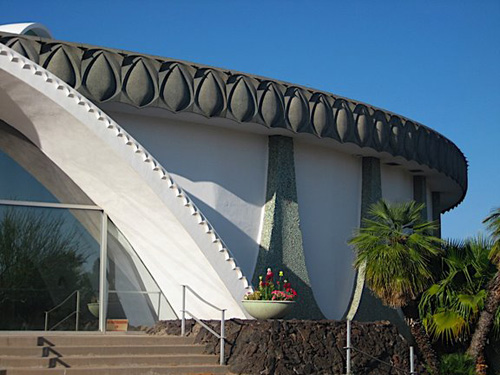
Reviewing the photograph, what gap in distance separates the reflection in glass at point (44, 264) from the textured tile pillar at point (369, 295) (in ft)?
26.2

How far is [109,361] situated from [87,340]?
0.90 metres

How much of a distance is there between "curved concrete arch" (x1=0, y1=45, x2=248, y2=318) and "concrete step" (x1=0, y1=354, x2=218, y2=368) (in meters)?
2.50

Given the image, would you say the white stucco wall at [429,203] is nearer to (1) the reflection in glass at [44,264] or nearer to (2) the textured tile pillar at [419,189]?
(2) the textured tile pillar at [419,189]

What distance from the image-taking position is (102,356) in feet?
49.8

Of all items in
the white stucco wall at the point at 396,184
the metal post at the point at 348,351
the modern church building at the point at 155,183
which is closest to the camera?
the metal post at the point at 348,351

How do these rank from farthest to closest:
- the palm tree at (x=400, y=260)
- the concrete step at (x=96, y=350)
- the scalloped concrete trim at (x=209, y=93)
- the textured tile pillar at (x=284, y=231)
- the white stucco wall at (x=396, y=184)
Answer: the white stucco wall at (x=396, y=184)
the textured tile pillar at (x=284, y=231)
the palm tree at (x=400, y=260)
the scalloped concrete trim at (x=209, y=93)
the concrete step at (x=96, y=350)

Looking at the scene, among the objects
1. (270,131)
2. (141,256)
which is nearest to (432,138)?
(270,131)

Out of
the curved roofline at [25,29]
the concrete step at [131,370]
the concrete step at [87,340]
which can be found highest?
the curved roofline at [25,29]

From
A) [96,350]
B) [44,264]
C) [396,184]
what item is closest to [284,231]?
[44,264]

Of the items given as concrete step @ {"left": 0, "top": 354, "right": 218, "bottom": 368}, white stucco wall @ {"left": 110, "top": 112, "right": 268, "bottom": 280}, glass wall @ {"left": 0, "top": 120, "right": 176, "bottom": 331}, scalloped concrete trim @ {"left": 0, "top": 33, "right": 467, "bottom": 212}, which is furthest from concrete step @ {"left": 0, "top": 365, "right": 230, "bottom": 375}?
scalloped concrete trim @ {"left": 0, "top": 33, "right": 467, "bottom": 212}

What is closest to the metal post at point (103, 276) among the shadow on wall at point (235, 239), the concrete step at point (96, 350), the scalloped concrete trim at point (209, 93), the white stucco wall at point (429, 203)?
the shadow on wall at point (235, 239)

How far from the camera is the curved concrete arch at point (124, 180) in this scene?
680 inches

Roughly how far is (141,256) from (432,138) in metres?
10.8

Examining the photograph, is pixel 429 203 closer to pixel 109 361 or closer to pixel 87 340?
pixel 87 340
